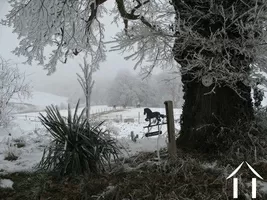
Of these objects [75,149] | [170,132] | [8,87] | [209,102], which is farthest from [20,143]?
[8,87]

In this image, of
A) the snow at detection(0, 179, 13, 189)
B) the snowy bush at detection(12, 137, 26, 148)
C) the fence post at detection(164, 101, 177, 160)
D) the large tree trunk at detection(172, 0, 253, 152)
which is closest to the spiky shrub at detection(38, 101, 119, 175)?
the snow at detection(0, 179, 13, 189)

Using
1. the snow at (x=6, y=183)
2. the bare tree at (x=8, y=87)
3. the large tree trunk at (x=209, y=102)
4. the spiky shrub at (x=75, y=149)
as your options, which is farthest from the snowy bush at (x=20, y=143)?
the bare tree at (x=8, y=87)

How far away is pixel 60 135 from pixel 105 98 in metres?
42.1

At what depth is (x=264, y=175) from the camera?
3.95 metres

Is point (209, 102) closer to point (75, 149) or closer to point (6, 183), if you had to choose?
point (75, 149)

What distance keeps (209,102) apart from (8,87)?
42.0 ft

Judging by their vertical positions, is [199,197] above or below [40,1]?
below

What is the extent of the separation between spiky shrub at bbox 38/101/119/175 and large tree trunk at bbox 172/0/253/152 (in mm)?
1399

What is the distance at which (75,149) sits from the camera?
4.45m

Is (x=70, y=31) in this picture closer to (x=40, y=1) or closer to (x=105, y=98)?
(x=40, y=1)

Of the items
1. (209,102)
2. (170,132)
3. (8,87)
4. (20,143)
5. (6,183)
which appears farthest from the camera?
(8,87)

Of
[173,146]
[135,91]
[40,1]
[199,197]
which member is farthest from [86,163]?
[135,91]

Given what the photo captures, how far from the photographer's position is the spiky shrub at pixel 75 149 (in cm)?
437

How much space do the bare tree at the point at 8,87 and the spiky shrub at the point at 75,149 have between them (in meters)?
10.9
